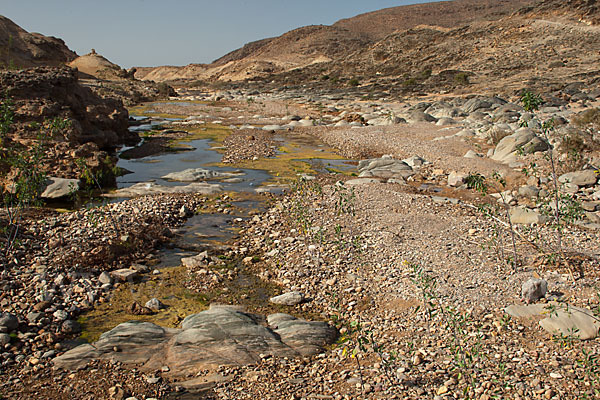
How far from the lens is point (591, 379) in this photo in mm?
4008

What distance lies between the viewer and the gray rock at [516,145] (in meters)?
12.4

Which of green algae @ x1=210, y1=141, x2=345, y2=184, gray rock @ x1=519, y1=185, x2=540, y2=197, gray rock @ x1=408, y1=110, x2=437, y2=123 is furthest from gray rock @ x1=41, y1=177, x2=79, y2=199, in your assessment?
gray rock @ x1=408, y1=110, x2=437, y2=123

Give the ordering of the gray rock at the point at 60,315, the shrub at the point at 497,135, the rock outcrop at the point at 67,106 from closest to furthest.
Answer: the gray rock at the point at 60,315, the rock outcrop at the point at 67,106, the shrub at the point at 497,135

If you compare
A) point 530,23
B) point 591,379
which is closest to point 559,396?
point 591,379

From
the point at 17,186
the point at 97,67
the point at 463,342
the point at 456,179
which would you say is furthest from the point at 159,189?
the point at 97,67

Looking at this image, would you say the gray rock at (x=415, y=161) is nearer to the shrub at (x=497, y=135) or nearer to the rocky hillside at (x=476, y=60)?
the shrub at (x=497, y=135)

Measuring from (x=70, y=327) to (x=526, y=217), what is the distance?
7479 millimetres

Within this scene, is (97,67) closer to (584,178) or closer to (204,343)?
(584,178)

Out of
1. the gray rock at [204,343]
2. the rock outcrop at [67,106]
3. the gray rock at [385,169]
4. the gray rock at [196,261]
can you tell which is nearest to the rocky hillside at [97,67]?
the rock outcrop at [67,106]

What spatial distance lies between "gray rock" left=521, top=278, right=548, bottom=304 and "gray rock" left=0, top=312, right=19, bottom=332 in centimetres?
615

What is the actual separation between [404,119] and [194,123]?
39.8 ft

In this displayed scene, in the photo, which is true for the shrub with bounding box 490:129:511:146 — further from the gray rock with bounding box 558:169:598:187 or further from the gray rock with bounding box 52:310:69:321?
the gray rock with bounding box 52:310:69:321

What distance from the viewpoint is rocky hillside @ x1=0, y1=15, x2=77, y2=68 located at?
42688 millimetres

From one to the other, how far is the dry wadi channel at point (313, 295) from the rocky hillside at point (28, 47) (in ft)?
134
